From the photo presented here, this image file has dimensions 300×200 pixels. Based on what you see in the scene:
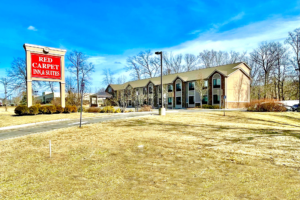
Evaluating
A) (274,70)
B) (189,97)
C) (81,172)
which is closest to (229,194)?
(81,172)

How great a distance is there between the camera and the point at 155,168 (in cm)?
547

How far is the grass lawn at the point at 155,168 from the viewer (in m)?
4.17

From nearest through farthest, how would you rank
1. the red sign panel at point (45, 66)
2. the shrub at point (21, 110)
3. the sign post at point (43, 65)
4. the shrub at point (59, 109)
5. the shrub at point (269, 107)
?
the shrub at point (21, 110) < the sign post at point (43, 65) < the red sign panel at point (45, 66) < the shrub at point (59, 109) < the shrub at point (269, 107)

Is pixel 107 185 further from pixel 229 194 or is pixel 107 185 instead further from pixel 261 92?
pixel 261 92

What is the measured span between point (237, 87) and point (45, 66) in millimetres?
33334

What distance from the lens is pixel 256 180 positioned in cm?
456

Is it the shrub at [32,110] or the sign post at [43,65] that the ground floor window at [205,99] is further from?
the shrub at [32,110]

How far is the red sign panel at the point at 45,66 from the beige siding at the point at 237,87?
29.1 meters

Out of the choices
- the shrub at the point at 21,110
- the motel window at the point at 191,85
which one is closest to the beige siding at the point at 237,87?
the motel window at the point at 191,85

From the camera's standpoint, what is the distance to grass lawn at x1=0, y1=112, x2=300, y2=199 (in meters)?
4.17

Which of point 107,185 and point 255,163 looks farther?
point 255,163

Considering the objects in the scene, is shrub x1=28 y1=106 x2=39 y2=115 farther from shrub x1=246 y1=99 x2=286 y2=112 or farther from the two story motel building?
shrub x1=246 y1=99 x2=286 y2=112

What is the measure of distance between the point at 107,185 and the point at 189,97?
4117cm

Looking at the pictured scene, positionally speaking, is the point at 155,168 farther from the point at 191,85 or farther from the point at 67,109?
the point at 191,85
